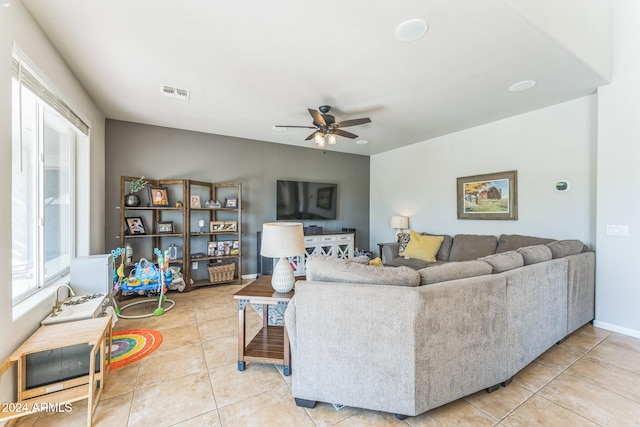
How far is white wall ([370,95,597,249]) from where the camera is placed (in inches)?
124

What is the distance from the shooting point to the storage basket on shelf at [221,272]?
428cm

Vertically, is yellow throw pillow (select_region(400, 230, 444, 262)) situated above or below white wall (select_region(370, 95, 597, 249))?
below

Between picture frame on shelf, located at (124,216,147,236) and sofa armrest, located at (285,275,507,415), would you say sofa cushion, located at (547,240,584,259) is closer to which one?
sofa armrest, located at (285,275,507,415)

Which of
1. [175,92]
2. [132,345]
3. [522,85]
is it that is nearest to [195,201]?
[175,92]

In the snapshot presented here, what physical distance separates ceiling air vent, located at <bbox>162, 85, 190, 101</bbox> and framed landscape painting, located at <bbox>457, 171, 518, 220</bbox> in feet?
13.6

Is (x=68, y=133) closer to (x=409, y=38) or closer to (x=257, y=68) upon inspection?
(x=257, y=68)

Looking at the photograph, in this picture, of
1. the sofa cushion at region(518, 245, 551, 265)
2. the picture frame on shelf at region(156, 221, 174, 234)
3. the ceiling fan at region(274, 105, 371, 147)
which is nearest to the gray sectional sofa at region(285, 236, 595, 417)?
the sofa cushion at region(518, 245, 551, 265)

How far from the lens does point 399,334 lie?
1.50m

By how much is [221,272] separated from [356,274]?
331cm

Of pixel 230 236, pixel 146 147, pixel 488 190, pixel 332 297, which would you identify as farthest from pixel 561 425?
pixel 146 147

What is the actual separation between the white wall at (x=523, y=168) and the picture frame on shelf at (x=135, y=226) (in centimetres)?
456

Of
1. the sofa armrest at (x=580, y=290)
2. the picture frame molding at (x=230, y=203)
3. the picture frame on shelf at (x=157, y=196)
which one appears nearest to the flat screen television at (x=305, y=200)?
the picture frame molding at (x=230, y=203)

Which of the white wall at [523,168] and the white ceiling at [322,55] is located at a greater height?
the white ceiling at [322,55]

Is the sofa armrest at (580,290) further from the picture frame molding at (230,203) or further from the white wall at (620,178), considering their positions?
the picture frame molding at (230,203)
